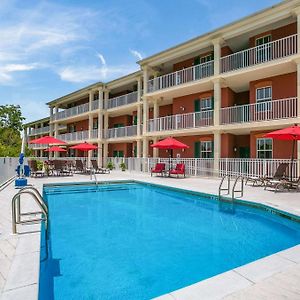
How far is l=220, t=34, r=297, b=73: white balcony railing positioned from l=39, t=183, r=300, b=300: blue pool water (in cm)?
993

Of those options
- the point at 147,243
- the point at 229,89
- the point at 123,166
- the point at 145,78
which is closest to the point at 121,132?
the point at 123,166

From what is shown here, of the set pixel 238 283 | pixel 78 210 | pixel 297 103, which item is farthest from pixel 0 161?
pixel 297 103

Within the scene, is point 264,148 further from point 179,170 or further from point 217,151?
point 179,170

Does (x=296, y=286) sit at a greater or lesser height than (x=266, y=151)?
lesser

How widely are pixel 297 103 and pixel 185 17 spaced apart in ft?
24.6

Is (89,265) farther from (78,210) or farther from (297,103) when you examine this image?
(297,103)

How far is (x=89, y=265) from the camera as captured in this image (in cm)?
509

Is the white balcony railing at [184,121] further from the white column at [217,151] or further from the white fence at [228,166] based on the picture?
the white fence at [228,166]

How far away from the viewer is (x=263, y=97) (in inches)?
684

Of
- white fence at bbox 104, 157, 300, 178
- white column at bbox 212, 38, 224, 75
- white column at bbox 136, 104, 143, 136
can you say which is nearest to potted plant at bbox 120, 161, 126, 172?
white fence at bbox 104, 157, 300, 178

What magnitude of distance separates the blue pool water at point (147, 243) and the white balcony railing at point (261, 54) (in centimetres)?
993

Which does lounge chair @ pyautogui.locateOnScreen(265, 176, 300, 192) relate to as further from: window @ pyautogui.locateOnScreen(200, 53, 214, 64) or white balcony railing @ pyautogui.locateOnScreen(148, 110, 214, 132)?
window @ pyautogui.locateOnScreen(200, 53, 214, 64)

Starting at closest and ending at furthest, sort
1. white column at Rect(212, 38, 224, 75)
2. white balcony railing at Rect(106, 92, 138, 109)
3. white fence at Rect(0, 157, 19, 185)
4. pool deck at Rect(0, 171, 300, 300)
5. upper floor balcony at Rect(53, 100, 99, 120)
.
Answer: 1. pool deck at Rect(0, 171, 300, 300)
2. white fence at Rect(0, 157, 19, 185)
3. white column at Rect(212, 38, 224, 75)
4. white balcony railing at Rect(106, 92, 138, 109)
5. upper floor balcony at Rect(53, 100, 99, 120)

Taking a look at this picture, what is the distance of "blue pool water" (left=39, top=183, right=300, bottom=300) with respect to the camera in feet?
14.5
